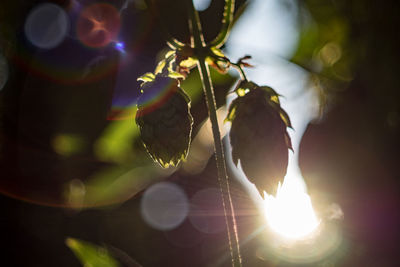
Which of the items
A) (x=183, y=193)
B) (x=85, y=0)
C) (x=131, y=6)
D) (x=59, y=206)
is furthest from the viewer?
(x=183, y=193)

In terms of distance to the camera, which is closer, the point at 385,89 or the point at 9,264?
the point at 385,89

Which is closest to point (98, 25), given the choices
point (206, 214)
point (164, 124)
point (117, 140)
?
point (117, 140)

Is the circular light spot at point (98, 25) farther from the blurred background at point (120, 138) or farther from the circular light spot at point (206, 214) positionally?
the circular light spot at point (206, 214)

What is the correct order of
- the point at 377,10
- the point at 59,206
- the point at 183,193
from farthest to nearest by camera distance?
the point at 183,193, the point at 59,206, the point at 377,10

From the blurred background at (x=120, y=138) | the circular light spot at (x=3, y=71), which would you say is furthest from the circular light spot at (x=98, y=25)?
the circular light spot at (x=3, y=71)

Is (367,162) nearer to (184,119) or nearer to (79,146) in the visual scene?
(184,119)

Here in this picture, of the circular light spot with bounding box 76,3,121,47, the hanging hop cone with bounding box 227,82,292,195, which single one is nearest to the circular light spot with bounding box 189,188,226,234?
the circular light spot with bounding box 76,3,121,47

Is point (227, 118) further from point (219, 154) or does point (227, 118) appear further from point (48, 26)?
point (48, 26)

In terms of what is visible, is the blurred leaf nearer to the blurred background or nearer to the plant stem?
the blurred background

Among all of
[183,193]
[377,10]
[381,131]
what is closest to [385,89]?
[381,131]
